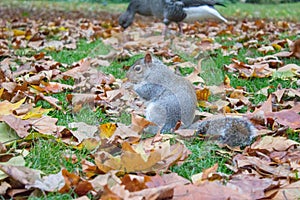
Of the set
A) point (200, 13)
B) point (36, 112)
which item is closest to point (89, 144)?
point (36, 112)

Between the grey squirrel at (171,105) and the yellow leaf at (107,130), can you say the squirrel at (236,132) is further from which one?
the yellow leaf at (107,130)

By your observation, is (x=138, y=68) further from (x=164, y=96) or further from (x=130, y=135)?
(x=130, y=135)

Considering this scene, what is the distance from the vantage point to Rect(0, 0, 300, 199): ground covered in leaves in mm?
1654

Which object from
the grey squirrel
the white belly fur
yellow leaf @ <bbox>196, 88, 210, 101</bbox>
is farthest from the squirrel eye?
the white belly fur

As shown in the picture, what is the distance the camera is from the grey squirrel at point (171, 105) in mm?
2131

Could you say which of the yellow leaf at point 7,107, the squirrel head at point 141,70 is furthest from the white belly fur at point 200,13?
the yellow leaf at point 7,107

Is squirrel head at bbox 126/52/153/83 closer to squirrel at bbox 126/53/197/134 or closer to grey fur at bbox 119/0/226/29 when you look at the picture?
squirrel at bbox 126/53/197/134

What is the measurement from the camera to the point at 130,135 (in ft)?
7.36

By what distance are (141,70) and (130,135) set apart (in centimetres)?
58

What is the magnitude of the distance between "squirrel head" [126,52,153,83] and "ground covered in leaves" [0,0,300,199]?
199mm

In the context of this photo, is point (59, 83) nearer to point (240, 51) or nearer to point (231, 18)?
point (240, 51)

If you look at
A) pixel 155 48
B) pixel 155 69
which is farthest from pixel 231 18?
pixel 155 69

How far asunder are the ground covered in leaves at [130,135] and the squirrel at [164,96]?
101mm

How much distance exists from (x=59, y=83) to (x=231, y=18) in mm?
7700
